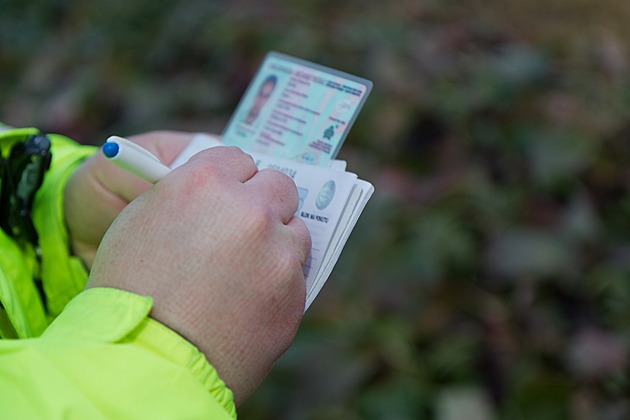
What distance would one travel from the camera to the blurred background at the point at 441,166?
1270 mm

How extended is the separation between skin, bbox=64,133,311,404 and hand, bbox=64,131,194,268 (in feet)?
0.77

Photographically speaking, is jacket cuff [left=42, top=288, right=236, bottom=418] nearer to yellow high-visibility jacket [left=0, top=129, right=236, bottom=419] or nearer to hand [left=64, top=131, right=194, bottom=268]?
yellow high-visibility jacket [left=0, top=129, right=236, bottom=419]

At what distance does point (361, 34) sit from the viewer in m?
1.89

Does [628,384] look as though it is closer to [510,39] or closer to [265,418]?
[265,418]

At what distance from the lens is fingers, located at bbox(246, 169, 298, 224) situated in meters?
0.65

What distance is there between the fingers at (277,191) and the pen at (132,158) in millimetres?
79

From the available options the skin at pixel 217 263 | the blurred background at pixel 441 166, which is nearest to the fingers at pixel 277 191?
the skin at pixel 217 263

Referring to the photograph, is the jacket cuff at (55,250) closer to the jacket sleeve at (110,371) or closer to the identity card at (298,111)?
the identity card at (298,111)

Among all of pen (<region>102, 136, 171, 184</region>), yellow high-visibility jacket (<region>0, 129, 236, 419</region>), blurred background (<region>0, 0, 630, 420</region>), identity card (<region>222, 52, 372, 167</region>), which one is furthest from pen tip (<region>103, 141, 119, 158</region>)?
blurred background (<region>0, 0, 630, 420</region>)

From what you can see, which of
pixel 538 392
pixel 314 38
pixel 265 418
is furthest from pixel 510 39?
pixel 265 418

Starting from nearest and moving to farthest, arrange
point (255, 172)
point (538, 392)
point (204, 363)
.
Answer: point (204, 363), point (255, 172), point (538, 392)

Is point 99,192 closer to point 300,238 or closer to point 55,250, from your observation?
point 55,250

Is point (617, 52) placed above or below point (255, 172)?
below

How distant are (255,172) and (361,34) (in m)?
1.27
